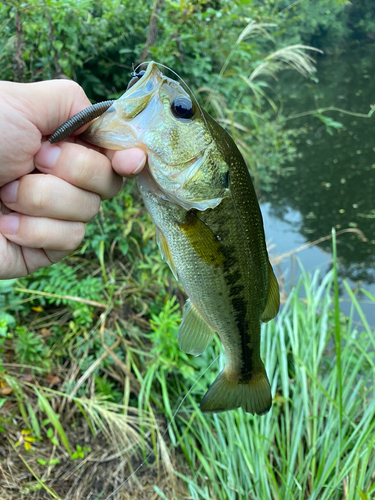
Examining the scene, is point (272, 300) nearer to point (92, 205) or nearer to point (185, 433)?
point (92, 205)

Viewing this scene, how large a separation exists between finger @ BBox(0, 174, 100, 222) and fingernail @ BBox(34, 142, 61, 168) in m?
0.04

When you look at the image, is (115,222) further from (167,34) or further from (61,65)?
(167,34)

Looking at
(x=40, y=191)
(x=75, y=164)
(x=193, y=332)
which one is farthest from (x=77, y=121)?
(x=193, y=332)

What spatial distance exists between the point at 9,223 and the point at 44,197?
189 millimetres

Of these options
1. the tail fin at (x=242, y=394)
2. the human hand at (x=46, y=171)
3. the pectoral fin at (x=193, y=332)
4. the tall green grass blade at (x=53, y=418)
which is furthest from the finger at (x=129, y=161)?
the tall green grass blade at (x=53, y=418)

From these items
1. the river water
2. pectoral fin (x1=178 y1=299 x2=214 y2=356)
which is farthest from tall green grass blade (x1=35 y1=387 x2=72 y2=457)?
the river water

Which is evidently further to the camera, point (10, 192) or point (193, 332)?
point (193, 332)

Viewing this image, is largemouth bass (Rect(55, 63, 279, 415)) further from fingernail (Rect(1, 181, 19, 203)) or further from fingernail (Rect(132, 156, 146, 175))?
fingernail (Rect(1, 181, 19, 203))

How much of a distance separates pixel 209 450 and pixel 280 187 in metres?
5.97

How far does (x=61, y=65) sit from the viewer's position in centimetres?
257

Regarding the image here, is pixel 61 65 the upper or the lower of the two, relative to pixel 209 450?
upper

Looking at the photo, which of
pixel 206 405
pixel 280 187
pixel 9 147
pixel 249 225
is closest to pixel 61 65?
pixel 9 147

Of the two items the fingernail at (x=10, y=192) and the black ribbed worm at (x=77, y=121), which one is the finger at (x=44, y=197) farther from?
the black ribbed worm at (x=77, y=121)

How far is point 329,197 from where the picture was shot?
6926mm
